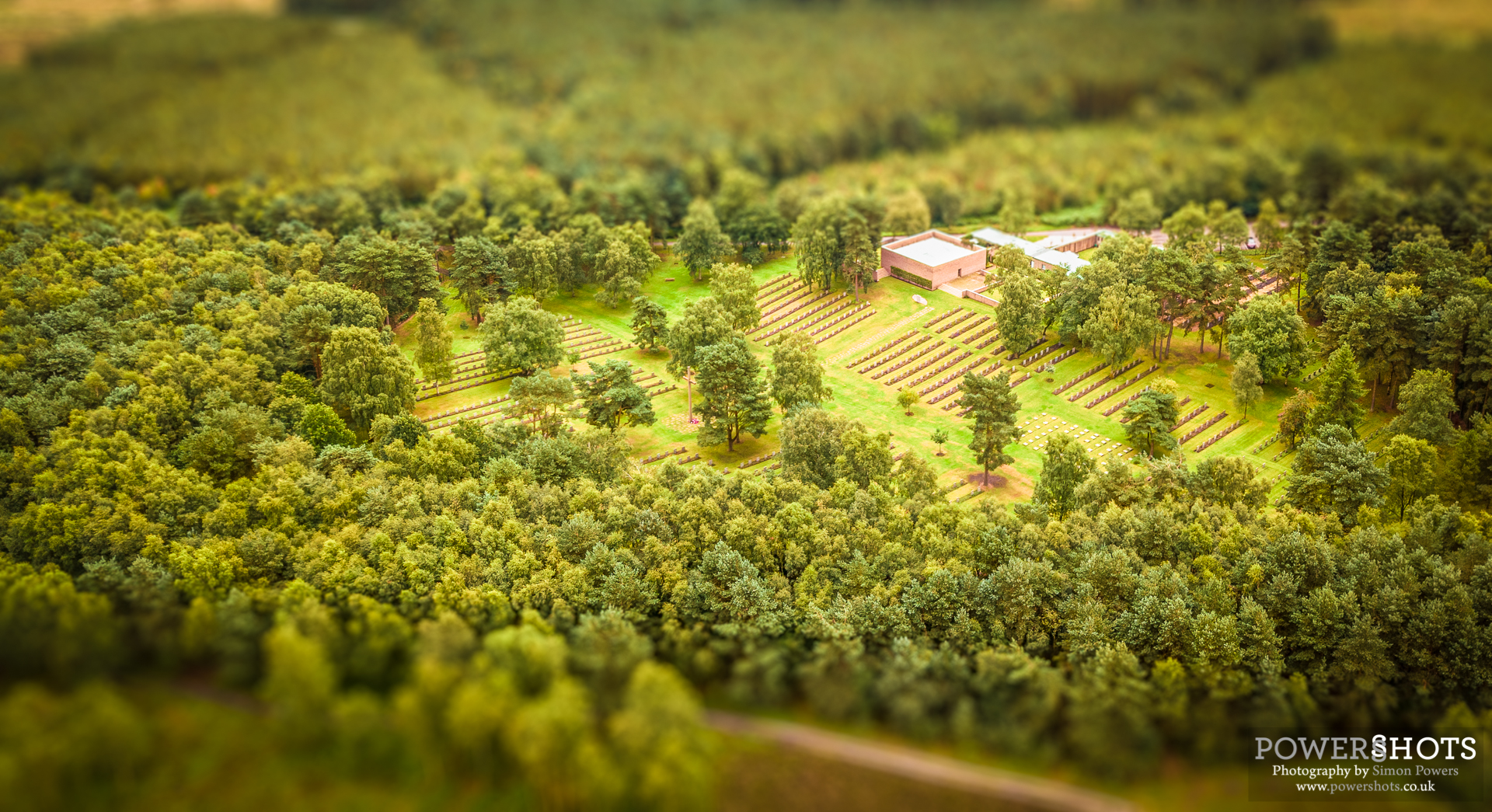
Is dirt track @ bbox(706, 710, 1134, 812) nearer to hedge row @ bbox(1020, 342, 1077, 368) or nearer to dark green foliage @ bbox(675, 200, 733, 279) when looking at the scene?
hedge row @ bbox(1020, 342, 1077, 368)

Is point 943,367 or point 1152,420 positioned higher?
point 1152,420

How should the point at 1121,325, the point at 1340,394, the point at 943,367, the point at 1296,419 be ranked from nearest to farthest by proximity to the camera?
1. the point at 1340,394
2. the point at 1296,419
3. the point at 1121,325
4. the point at 943,367

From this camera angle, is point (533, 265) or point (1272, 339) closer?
point (1272, 339)

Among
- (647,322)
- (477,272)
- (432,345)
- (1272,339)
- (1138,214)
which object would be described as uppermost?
(477,272)

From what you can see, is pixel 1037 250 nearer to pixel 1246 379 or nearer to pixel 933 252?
pixel 933 252

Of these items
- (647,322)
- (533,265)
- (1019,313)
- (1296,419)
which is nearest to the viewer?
(1296,419)

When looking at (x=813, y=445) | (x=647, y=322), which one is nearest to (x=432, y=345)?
(x=647, y=322)
